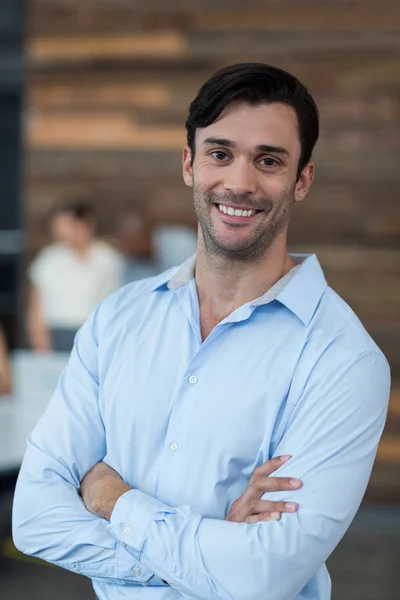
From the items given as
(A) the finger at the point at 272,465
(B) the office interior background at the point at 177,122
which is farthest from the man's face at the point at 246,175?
(B) the office interior background at the point at 177,122

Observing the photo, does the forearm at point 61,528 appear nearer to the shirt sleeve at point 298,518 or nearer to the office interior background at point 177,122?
the shirt sleeve at point 298,518

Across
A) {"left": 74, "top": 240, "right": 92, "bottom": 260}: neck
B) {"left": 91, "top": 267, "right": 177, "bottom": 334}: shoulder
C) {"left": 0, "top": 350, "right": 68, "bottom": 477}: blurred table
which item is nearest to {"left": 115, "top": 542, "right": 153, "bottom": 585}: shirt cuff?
{"left": 91, "top": 267, "right": 177, "bottom": 334}: shoulder

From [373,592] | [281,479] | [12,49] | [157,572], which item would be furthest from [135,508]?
[12,49]

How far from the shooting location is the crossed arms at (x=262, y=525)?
1.38 m

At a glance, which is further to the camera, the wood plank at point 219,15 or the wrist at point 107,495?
the wood plank at point 219,15

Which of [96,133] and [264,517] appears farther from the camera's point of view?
[96,133]

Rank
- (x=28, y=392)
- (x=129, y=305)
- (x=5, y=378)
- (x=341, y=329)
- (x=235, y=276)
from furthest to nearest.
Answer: (x=5, y=378), (x=28, y=392), (x=129, y=305), (x=235, y=276), (x=341, y=329)

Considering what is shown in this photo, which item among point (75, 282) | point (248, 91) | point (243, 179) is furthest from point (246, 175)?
point (75, 282)

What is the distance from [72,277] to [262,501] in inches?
149

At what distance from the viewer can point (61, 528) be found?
1.57 meters

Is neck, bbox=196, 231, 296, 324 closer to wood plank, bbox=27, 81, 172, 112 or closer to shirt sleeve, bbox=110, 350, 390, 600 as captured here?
shirt sleeve, bbox=110, 350, 390, 600

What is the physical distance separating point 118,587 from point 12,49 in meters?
4.72

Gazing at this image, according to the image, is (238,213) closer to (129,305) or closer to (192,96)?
(129,305)

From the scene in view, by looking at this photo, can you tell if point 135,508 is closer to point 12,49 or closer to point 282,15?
point 282,15
